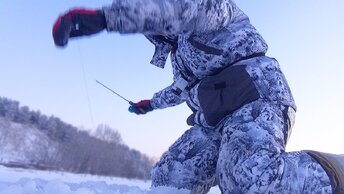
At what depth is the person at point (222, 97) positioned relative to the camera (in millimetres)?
1695

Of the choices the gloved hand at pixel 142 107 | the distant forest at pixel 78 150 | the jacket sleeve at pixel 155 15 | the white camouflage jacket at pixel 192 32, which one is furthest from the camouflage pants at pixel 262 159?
the distant forest at pixel 78 150

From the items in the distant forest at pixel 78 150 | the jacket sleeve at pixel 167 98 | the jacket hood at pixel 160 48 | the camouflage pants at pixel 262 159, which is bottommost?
the distant forest at pixel 78 150

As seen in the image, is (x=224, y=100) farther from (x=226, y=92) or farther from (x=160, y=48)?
(x=160, y=48)

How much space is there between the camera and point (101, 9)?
1.70 meters

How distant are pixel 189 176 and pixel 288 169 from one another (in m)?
0.83

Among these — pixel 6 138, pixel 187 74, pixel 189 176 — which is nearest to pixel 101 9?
pixel 187 74

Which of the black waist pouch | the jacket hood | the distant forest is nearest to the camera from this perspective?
the black waist pouch

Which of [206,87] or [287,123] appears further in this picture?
[206,87]

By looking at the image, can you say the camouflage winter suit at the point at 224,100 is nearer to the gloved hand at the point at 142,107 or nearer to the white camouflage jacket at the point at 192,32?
the white camouflage jacket at the point at 192,32

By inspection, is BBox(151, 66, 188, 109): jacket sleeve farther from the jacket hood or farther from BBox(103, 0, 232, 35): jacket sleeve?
BBox(103, 0, 232, 35): jacket sleeve

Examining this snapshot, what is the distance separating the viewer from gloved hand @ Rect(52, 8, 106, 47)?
1631 millimetres

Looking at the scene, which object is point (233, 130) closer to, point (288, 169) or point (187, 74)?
point (288, 169)

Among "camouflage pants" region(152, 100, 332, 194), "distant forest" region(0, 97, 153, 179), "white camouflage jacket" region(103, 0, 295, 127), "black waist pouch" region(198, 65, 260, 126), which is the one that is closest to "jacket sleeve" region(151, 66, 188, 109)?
"white camouflage jacket" region(103, 0, 295, 127)

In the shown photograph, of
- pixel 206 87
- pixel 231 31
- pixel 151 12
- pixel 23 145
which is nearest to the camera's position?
pixel 151 12
